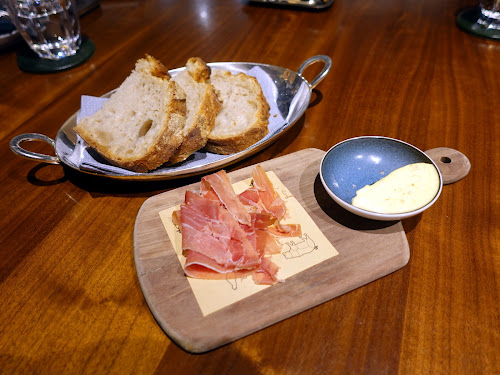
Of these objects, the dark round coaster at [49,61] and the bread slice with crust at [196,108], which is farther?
the dark round coaster at [49,61]

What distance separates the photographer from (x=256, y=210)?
1.12m

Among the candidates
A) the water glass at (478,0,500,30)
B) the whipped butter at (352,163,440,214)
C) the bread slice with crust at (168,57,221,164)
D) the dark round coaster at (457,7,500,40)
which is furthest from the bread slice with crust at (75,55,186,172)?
the water glass at (478,0,500,30)

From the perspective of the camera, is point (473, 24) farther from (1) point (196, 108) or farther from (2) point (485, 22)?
(1) point (196, 108)

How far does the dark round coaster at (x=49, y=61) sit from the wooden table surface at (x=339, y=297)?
50 millimetres

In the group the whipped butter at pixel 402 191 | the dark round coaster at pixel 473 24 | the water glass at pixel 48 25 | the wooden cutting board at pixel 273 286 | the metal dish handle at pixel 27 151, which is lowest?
the wooden cutting board at pixel 273 286

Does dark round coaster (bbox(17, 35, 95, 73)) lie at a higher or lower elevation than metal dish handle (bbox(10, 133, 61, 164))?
lower

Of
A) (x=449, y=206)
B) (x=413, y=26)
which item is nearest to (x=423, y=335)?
(x=449, y=206)

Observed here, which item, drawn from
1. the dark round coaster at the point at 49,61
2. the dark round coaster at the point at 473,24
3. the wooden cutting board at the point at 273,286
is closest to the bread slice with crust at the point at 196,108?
the wooden cutting board at the point at 273,286

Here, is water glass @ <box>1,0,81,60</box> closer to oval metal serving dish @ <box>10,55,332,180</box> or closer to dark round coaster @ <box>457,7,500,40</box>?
oval metal serving dish @ <box>10,55,332,180</box>

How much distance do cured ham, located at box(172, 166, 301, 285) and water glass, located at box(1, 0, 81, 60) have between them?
153 cm

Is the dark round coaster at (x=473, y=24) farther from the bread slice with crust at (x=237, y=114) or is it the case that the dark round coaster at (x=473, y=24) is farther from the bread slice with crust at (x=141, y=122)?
the bread slice with crust at (x=141, y=122)

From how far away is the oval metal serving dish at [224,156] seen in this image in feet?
3.96

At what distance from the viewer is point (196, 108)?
54.3 inches

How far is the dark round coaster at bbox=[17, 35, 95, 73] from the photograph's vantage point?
6.61 feet
